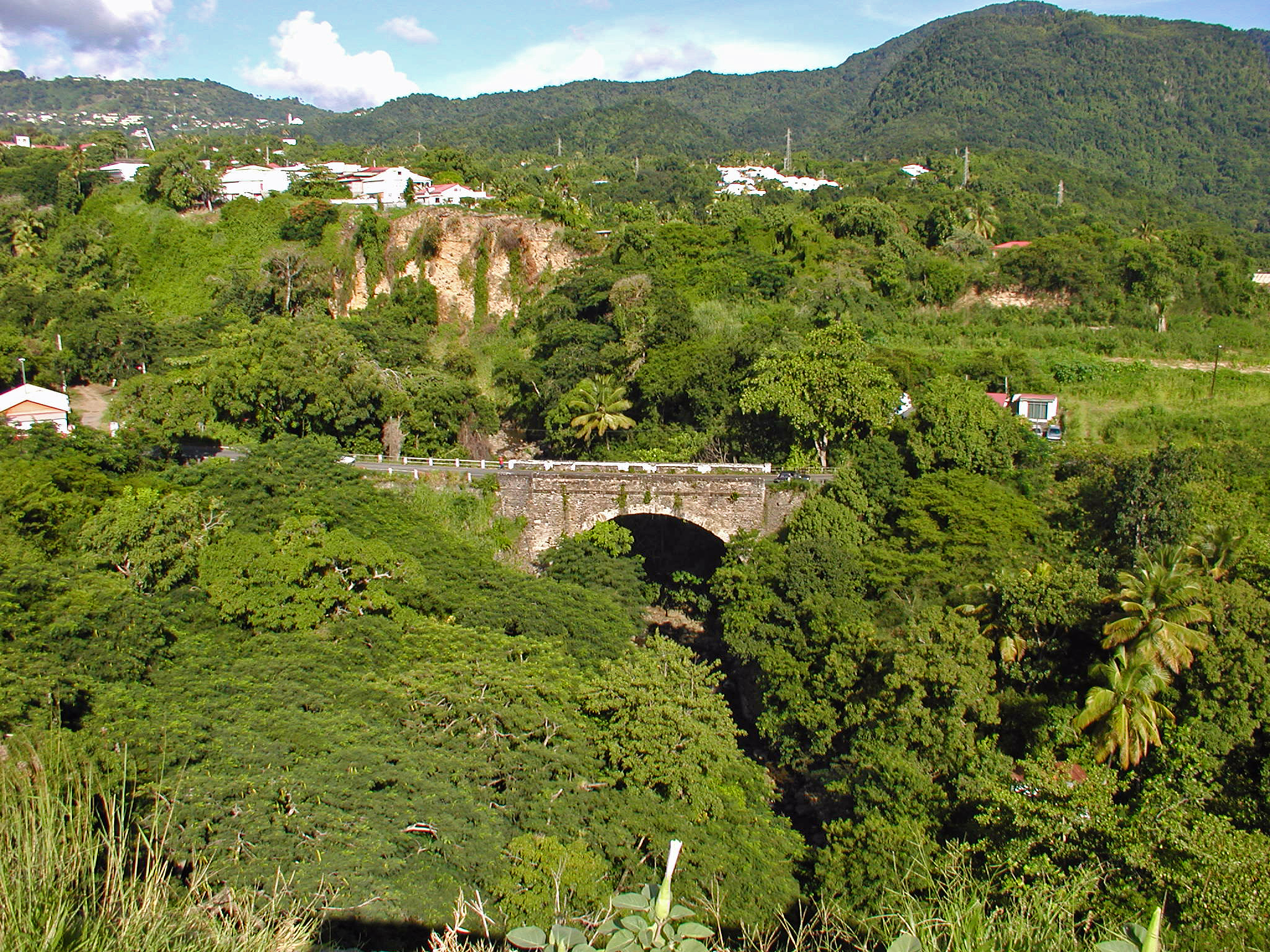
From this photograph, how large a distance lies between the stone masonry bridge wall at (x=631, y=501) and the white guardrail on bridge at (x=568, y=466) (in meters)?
0.39

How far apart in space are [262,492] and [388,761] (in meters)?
9.86

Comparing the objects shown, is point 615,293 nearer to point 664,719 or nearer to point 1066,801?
point 664,719

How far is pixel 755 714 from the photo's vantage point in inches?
800

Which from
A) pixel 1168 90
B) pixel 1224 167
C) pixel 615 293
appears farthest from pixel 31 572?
pixel 1168 90

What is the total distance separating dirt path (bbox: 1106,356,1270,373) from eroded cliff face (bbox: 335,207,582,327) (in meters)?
22.3

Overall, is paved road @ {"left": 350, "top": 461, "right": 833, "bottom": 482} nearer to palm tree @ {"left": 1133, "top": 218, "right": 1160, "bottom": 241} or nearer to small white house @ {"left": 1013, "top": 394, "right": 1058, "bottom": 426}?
small white house @ {"left": 1013, "top": 394, "right": 1058, "bottom": 426}

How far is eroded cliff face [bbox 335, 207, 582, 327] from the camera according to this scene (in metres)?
40.1

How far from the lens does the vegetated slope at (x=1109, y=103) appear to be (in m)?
92.4

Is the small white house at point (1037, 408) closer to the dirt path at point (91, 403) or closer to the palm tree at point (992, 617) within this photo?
the palm tree at point (992, 617)

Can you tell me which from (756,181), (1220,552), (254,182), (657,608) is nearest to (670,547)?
(657,608)

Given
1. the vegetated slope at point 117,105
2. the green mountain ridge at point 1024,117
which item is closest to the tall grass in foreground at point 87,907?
the green mountain ridge at point 1024,117

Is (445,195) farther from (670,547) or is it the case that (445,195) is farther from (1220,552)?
(1220,552)

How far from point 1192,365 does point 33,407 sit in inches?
1545

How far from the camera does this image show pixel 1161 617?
1461cm
